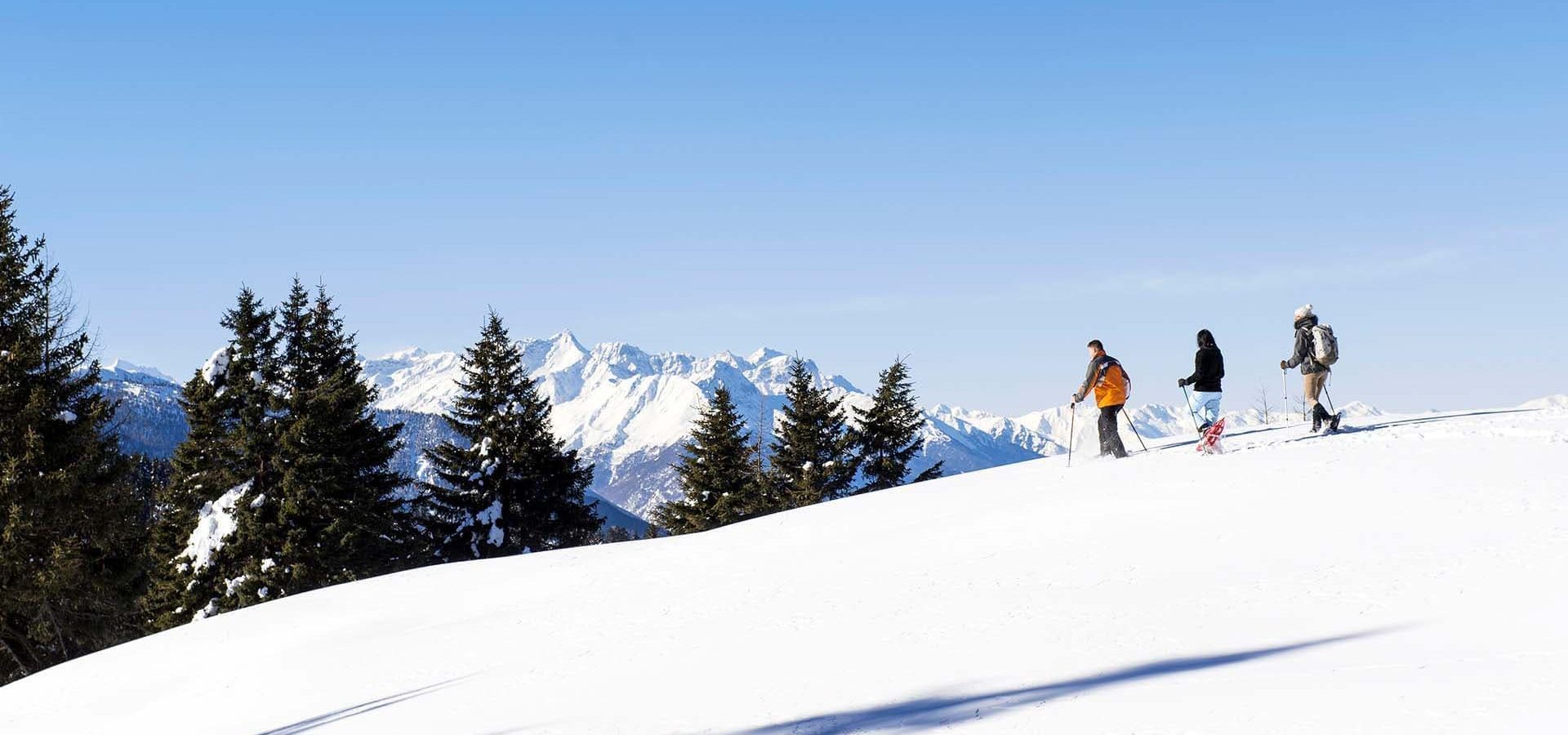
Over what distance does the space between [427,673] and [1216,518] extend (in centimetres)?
1107

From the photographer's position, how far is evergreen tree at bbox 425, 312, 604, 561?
38281mm

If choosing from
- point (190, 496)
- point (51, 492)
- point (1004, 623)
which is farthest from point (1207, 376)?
point (190, 496)

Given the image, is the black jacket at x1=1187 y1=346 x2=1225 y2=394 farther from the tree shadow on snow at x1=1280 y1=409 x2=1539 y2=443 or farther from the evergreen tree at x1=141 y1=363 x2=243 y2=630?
the evergreen tree at x1=141 y1=363 x2=243 y2=630

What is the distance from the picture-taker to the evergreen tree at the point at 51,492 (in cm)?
2483

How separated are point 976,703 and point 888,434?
43123 millimetres

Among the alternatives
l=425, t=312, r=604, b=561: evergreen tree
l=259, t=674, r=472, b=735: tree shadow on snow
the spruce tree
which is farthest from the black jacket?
the spruce tree

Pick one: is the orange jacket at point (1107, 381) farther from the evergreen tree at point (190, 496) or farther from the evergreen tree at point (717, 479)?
the evergreen tree at point (190, 496)

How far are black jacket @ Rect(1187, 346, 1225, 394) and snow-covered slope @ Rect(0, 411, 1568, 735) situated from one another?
1.33 metres

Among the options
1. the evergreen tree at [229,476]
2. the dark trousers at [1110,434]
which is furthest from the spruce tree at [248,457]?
the dark trousers at [1110,434]

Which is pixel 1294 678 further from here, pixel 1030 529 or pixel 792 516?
pixel 792 516

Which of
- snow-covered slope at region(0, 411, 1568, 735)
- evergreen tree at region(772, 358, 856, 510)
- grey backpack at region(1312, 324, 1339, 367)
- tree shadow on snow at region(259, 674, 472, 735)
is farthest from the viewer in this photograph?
evergreen tree at region(772, 358, 856, 510)

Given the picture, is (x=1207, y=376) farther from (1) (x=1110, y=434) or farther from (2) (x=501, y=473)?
(2) (x=501, y=473)

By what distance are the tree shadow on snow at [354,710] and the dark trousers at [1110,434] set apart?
13079 mm

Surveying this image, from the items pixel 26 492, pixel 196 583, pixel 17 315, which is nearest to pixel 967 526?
pixel 26 492
